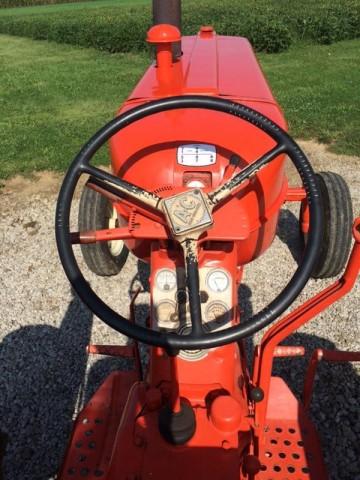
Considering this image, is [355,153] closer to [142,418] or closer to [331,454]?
Result: [331,454]

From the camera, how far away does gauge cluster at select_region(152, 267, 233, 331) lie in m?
1.51

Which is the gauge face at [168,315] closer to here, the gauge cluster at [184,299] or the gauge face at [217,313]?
the gauge cluster at [184,299]

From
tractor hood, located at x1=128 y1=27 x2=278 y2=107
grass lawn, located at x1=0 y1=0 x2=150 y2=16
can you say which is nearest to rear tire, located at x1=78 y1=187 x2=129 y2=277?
tractor hood, located at x1=128 y1=27 x2=278 y2=107

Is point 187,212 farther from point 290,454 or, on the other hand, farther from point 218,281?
point 290,454

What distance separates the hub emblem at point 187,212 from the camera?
3.99 feet

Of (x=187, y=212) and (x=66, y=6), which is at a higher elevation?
(x=187, y=212)

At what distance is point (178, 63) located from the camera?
2.25 meters

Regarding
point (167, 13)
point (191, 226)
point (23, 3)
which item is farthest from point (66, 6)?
point (191, 226)

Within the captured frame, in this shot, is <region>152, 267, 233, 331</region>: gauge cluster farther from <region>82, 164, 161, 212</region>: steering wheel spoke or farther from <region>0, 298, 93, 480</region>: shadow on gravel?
<region>0, 298, 93, 480</region>: shadow on gravel

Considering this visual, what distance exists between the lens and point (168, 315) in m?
1.52

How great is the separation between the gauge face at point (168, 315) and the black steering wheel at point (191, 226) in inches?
10.7

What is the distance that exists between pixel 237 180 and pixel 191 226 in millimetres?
235

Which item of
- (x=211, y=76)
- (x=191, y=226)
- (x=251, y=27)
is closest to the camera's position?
(x=191, y=226)

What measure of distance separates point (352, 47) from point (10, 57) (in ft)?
27.5
